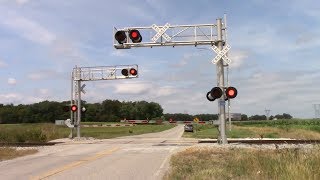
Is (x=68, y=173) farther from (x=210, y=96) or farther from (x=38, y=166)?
(x=210, y=96)

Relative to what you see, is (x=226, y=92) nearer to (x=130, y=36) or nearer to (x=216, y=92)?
(x=216, y=92)

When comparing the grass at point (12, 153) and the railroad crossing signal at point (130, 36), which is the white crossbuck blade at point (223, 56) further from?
the grass at point (12, 153)

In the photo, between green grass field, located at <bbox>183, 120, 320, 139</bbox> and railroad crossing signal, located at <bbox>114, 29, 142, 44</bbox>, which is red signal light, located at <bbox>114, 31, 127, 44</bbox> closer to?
railroad crossing signal, located at <bbox>114, 29, 142, 44</bbox>

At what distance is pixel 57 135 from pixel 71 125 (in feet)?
16.9

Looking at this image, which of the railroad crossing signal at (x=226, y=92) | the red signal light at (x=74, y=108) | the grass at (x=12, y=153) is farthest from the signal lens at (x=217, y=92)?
the red signal light at (x=74, y=108)

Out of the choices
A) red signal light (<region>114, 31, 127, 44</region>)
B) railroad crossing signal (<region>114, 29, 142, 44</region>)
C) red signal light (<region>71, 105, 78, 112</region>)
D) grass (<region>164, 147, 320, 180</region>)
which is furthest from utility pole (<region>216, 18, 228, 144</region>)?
red signal light (<region>71, 105, 78, 112</region>)

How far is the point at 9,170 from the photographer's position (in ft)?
57.7

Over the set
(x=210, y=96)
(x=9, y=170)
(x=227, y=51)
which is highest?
(x=227, y=51)

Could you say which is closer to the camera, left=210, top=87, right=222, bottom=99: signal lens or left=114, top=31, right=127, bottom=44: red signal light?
left=210, top=87, right=222, bottom=99: signal lens

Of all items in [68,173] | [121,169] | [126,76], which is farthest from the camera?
[126,76]

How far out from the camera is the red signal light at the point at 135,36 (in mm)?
26688

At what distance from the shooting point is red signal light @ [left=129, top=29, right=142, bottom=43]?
1051 inches

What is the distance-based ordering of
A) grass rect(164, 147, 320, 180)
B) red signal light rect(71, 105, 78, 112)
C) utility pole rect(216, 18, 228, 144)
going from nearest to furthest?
1. grass rect(164, 147, 320, 180)
2. utility pole rect(216, 18, 228, 144)
3. red signal light rect(71, 105, 78, 112)

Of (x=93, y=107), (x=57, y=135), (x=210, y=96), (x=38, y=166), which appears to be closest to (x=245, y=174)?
(x=38, y=166)
